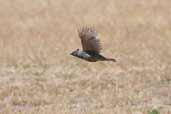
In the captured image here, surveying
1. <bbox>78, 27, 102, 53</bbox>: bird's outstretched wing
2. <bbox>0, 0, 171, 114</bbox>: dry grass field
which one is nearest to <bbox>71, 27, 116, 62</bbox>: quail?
<bbox>78, 27, 102, 53</bbox>: bird's outstretched wing

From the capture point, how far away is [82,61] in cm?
1545

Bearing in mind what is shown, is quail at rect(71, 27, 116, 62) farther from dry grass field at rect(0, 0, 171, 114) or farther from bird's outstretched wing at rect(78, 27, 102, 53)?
dry grass field at rect(0, 0, 171, 114)

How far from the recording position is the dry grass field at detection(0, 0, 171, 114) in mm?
11938

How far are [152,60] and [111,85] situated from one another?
257 cm

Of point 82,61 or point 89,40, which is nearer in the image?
point 89,40

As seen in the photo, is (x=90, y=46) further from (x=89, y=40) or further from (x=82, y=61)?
(x=82, y=61)

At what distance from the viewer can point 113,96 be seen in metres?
12.1

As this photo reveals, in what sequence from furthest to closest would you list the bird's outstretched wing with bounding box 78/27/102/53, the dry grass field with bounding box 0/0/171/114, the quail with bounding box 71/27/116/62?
the dry grass field with bounding box 0/0/171/114, the bird's outstretched wing with bounding box 78/27/102/53, the quail with bounding box 71/27/116/62

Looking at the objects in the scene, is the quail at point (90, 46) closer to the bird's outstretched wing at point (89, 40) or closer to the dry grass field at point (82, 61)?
the bird's outstretched wing at point (89, 40)

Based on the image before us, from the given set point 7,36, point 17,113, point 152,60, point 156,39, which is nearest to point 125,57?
point 152,60

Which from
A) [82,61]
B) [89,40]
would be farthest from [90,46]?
[82,61]

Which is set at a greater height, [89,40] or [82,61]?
[82,61]

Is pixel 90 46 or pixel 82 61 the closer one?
pixel 90 46

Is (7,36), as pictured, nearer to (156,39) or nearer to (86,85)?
(156,39)
